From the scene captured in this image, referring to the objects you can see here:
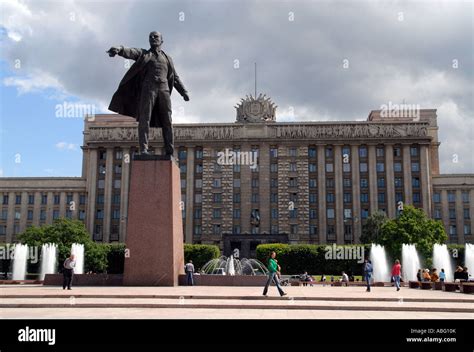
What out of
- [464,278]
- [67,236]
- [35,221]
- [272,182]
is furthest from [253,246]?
[464,278]

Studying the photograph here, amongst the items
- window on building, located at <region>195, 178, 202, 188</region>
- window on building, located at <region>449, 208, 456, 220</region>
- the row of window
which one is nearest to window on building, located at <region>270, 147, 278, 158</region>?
window on building, located at <region>195, 178, 202, 188</region>

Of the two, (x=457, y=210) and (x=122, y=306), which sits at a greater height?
(x=457, y=210)

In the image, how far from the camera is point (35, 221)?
7625 cm

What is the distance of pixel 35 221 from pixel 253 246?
34.2 m

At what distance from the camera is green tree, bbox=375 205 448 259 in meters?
53.1

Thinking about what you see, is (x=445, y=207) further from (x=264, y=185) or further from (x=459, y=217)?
(x=264, y=185)

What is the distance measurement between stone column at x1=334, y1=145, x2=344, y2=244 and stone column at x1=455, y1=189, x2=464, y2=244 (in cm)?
1679

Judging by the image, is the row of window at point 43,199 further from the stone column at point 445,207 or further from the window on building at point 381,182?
the stone column at point 445,207

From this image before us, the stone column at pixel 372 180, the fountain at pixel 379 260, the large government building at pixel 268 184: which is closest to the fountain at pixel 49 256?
the large government building at pixel 268 184

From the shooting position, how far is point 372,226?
65.9 meters

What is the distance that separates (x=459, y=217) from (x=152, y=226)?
65.4 meters

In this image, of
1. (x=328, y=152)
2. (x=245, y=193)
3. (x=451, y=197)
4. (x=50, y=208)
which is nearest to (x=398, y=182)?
(x=451, y=197)
